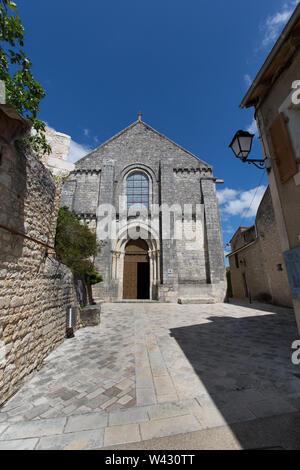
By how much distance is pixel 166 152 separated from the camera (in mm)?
13406

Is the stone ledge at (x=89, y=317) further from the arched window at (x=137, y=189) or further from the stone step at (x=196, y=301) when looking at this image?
the arched window at (x=137, y=189)

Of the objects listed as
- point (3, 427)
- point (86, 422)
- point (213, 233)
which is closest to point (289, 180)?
point (86, 422)

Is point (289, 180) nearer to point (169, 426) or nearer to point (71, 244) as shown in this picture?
point (169, 426)

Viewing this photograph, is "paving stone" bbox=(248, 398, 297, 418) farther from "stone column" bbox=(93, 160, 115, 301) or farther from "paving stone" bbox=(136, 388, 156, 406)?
"stone column" bbox=(93, 160, 115, 301)

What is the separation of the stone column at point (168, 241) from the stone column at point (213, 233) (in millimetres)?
1993

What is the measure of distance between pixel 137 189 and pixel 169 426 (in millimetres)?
11985

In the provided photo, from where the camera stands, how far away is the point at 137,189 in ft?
41.3

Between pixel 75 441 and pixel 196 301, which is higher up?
pixel 196 301

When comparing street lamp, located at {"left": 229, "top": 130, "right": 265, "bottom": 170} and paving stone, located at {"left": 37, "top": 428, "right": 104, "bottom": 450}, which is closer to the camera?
paving stone, located at {"left": 37, "top": 428, "right": 104, "bottom": 450}

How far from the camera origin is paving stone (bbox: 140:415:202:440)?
158cm

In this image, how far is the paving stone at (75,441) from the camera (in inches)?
57.7

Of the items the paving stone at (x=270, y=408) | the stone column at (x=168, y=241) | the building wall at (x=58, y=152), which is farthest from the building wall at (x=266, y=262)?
the building wall at (x=58, y=152)

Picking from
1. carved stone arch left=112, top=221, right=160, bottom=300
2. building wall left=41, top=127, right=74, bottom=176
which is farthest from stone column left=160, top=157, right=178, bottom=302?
building wall left=41, top=127, right=74, bottom=176
